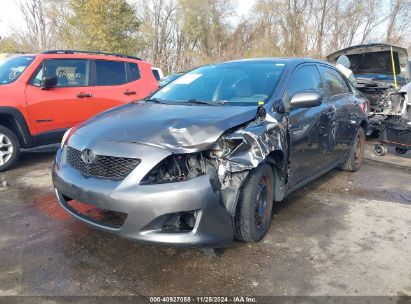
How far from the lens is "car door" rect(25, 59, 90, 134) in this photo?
18.9 feet

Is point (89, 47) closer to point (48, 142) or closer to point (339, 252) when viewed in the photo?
point (48, 142)

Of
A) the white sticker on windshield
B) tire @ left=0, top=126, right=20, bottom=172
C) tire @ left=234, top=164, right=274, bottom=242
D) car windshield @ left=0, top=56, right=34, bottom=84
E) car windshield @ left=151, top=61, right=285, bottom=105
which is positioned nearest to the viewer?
tire @ left=234, top=164, right=274, bottom=242

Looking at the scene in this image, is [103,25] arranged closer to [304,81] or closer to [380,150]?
[380,150]

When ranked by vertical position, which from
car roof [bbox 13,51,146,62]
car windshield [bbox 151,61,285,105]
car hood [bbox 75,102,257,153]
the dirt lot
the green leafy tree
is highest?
the green leafy tree

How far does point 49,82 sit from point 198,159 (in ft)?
12.8

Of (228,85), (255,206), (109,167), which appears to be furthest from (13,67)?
(255,206)

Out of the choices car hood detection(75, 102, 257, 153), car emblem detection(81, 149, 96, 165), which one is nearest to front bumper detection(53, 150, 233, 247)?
car emblem detection(81, 149, 96, 165)

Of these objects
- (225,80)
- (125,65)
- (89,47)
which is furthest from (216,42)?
(225,80)

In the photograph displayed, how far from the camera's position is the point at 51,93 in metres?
5.93

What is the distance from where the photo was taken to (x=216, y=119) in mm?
3031

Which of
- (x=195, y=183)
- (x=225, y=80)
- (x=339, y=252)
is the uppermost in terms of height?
(x=225, y=80)

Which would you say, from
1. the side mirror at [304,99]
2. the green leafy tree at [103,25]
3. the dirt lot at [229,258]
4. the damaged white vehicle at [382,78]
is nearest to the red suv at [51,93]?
the dirt lot at [229,258]

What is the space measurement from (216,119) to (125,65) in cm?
463

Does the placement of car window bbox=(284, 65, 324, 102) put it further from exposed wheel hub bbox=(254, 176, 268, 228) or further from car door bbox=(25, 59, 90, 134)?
car door bbox=(25, 59, 90, 134)
